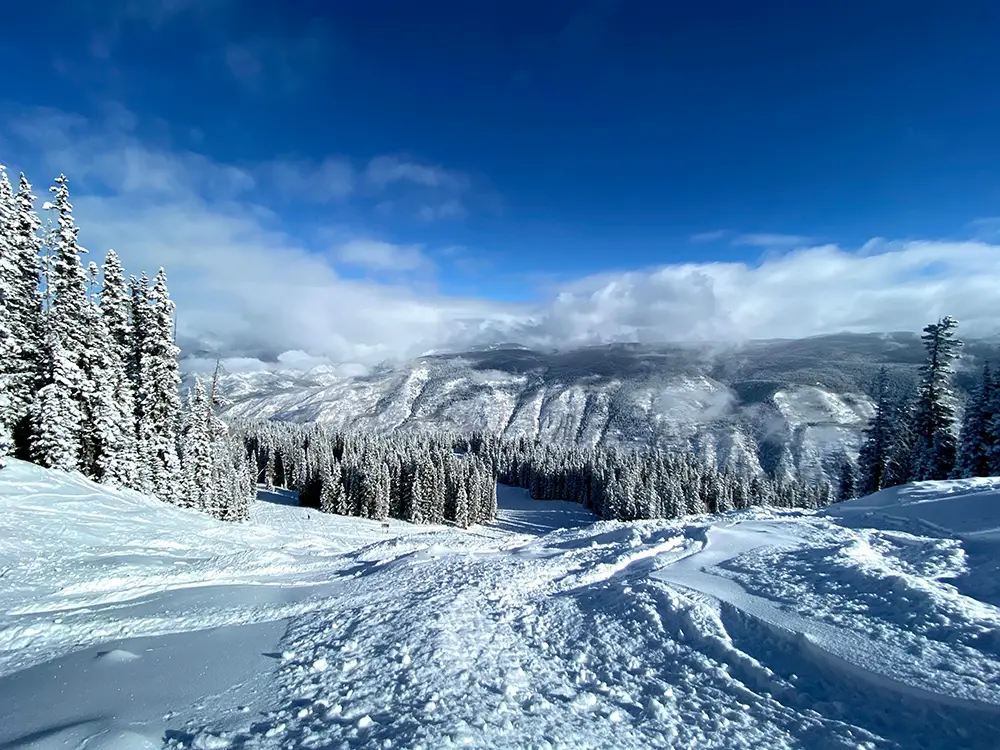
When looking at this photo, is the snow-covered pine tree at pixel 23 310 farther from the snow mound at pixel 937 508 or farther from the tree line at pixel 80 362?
the snow mound at pixel 937 508

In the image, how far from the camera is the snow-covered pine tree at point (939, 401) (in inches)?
1414

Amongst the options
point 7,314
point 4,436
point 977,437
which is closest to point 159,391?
point 7,314

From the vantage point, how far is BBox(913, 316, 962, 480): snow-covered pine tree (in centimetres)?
3591

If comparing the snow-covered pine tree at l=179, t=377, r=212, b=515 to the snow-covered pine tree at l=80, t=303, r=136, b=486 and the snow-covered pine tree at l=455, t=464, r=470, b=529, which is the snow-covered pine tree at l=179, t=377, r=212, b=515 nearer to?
the snow-covered pine tree at l=80, t=303, r=136, b=486

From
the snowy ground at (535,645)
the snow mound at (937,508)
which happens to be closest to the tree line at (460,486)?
the snow mound at (937,508)

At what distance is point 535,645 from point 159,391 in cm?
3442

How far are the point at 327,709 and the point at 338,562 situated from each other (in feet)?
40.9

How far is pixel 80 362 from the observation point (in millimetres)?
27344

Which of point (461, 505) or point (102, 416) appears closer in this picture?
point (102, 416)

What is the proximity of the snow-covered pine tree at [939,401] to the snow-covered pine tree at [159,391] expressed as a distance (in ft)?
184

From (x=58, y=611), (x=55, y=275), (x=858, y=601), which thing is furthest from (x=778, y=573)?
(x=55, y=275)

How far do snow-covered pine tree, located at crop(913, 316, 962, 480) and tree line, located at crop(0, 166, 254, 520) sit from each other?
185 ft

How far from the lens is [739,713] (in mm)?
6070

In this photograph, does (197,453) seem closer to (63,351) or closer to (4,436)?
(63,351)
